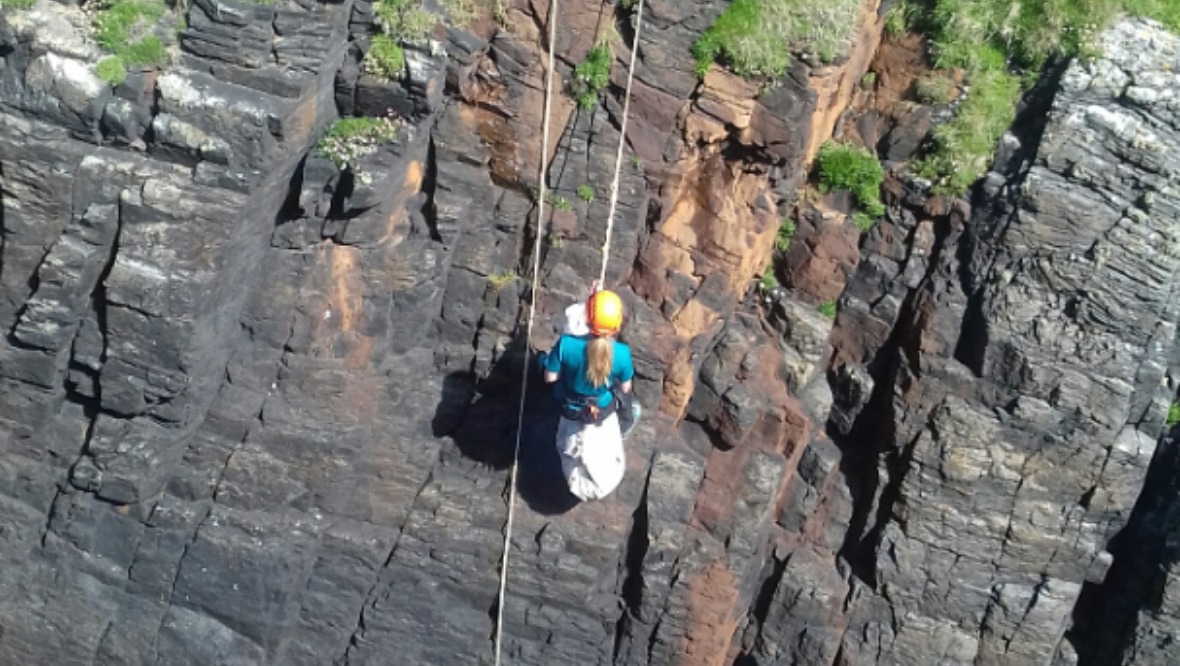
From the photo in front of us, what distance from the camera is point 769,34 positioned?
12.2 meters

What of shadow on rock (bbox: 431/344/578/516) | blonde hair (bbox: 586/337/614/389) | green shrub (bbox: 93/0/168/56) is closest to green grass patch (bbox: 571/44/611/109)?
shadow on rock (bbox: 431/344/578/516)

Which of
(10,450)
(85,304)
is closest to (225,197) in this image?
(85,304)

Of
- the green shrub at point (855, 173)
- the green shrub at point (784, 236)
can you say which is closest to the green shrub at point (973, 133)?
the green shrub at point (855, 173)

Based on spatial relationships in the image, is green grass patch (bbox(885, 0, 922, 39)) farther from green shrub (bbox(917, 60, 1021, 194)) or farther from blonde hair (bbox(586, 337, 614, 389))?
blonde hair (bbox(586, 337, 614, 389))

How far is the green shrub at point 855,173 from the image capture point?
13.2 metres

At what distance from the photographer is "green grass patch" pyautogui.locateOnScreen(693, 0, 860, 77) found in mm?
12148

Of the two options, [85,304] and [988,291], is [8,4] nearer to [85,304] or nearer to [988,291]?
[85,304]

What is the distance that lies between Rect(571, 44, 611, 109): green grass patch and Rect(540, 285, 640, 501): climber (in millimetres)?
2487

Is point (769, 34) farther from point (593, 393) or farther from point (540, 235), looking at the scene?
point (593, 393)

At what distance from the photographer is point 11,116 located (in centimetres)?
1209

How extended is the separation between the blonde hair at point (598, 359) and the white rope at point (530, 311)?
6.74 ft

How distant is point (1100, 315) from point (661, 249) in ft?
13.9

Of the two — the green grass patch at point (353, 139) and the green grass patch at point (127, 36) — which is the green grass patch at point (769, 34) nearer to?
the green grass patch at point (353, 139)

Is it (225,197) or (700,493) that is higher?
(225,197)
